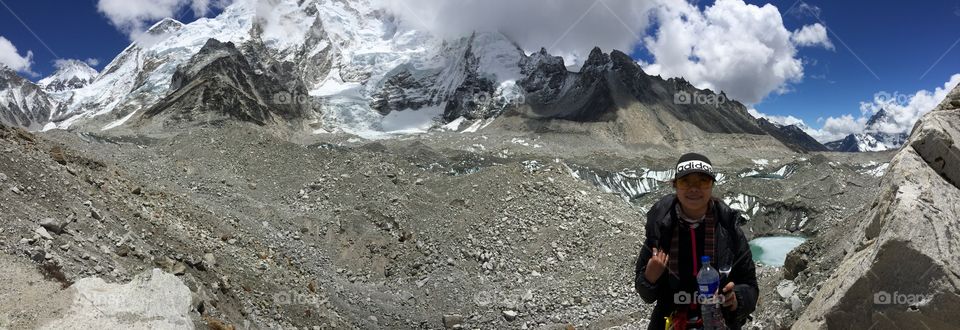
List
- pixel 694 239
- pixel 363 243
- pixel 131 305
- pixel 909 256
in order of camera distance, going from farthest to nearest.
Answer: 1. pixel 363 243
2. pixel 131 305
3. pixel 909 256
4. pixel 694 239

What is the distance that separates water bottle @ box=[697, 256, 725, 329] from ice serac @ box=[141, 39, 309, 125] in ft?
351

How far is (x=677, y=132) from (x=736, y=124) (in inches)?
1122

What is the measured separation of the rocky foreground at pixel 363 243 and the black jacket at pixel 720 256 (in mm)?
2059

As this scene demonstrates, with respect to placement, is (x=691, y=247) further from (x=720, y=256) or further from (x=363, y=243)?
(x=363, y=243)

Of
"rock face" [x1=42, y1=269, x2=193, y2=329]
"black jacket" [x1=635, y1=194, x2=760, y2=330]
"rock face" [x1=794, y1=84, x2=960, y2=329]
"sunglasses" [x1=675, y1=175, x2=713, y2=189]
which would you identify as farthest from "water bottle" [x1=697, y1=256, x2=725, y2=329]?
"rock face" [x1=42, y1=269, x2=193, y2=329]

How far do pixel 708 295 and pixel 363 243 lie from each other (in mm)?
18594

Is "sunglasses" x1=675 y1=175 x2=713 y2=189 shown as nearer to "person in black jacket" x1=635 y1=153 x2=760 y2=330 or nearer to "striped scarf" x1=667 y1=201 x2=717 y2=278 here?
"person in black jacket" x1=635 y1=153 x2=760 y2=330

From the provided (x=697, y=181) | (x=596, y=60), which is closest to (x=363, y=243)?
(x=697, y=181)

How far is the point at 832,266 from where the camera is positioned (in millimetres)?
9438

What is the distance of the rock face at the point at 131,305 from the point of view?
9.11 m

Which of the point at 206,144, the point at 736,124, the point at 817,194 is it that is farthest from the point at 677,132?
the point at 206,144

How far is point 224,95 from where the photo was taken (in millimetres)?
115062

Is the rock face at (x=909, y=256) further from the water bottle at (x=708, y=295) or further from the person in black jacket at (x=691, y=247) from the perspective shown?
the water bottle at (x=708, y=295)

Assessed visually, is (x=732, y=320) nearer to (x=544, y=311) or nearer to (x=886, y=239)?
(x=886, y=239)
